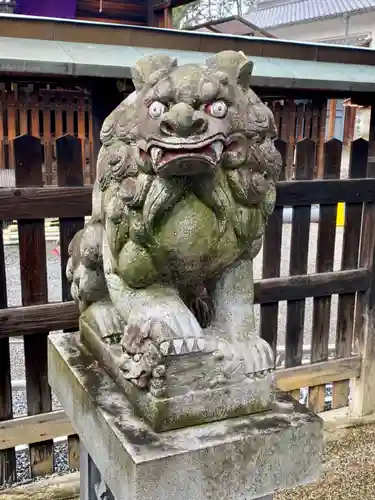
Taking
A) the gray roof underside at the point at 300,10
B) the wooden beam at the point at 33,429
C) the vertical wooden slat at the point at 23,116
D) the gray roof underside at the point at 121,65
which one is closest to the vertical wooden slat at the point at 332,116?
the gray roof underside at the point at 300,10

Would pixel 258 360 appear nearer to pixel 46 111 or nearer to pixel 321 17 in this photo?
pixel 46 111

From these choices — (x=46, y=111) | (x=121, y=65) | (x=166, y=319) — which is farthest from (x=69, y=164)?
(x=46, y=111)

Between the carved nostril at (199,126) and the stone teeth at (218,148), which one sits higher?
the carved nostril at (199,126)

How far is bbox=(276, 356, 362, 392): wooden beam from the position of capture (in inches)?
125

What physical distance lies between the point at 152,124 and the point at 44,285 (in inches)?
61.3

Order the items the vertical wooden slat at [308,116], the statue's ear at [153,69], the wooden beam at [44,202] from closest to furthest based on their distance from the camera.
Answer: the statue's ear at [153,69]
the wooden beam at [44,202]
the vertical wooden slat at [308,116]

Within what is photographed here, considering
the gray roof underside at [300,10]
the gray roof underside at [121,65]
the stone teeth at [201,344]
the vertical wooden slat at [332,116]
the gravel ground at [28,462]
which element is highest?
the gray roof underside at [300,10]

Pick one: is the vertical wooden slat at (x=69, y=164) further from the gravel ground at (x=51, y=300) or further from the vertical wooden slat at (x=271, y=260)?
the gravel ground at (x=51, y=300)

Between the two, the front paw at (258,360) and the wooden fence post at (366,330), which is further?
the wooden fence post at (366,330)

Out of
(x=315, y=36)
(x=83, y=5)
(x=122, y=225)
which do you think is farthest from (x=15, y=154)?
(x=315, y=36)

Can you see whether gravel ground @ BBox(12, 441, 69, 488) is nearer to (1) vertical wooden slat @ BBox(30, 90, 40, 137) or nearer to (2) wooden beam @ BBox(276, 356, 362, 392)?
(2) wooden beam @ BBox(276, 356, 362, 392)

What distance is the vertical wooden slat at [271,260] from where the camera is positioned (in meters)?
3.03

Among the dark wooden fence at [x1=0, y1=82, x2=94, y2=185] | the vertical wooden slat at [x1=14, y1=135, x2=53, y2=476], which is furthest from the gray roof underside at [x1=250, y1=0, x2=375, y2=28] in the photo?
the vertical wooden slat at [x1=14, y1=135, x2=53, y2=476]

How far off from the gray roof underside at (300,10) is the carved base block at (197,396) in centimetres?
1159
